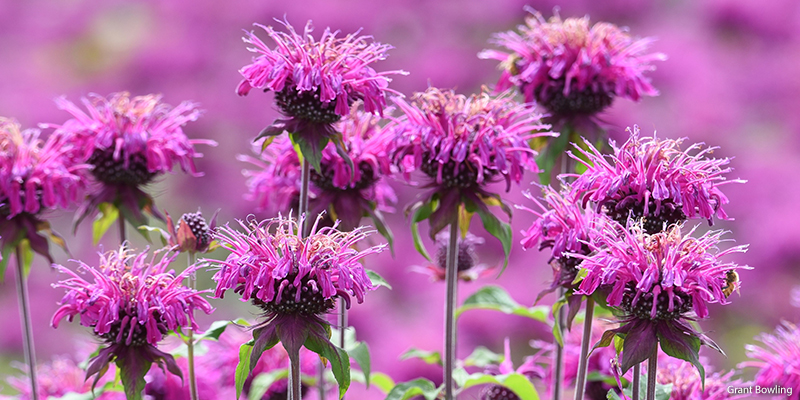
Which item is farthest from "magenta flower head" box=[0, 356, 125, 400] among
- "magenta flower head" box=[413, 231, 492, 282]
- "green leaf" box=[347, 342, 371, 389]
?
"magenta flower head" box=[413, 231, 492, 282]

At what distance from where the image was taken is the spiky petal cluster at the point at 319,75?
4.67 feet

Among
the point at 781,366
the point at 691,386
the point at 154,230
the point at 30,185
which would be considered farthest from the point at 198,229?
the point at 781,366

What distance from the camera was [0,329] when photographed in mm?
3842

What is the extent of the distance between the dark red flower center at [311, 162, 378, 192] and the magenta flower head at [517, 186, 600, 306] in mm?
379

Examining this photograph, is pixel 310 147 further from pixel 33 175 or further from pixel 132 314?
pixel 33 175

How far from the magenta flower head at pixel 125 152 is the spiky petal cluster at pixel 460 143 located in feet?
1.54

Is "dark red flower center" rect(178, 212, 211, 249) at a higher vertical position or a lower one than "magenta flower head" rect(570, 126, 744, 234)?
lower

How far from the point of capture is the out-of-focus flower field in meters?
3.66

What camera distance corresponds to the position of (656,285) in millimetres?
1211

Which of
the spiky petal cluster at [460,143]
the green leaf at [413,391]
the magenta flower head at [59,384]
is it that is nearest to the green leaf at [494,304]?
the green leaf at [413,391]

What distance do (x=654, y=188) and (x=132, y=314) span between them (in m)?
0.91

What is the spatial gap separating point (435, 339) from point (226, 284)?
2.20 metres

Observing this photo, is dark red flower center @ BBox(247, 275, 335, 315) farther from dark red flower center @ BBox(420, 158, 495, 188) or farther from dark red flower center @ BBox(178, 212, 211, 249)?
dark red flower center @ BBox(420, 158, 495, 188)

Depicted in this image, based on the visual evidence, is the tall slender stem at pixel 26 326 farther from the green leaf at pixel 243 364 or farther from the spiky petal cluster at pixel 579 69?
the spiky petal cluster at pixel 579 69
